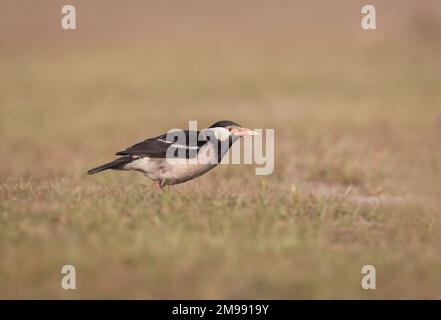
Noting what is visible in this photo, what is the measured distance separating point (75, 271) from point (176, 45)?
21.6m

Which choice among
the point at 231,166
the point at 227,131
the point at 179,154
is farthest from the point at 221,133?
the point at 231,166

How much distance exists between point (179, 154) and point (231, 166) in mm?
4352

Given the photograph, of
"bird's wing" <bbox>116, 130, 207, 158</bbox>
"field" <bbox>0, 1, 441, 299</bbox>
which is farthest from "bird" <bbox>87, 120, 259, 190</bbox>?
"field" <bbox>0, 1, 441, 299</bbox>

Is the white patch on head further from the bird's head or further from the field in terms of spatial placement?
the field

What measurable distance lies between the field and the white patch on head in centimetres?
57

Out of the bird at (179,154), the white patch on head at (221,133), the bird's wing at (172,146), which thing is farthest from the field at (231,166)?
the white patch on head at (221,133)

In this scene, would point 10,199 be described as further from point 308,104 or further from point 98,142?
point 308,104

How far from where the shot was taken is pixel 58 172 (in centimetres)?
1208

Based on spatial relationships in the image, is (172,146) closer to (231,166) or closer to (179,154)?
(179,154)

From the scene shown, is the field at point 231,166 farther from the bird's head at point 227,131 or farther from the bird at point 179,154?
the bird's head at point 227,131

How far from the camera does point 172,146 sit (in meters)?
9.08

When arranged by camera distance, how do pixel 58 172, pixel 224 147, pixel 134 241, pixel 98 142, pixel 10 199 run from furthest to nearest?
pixel 98 142 < pixel 58 172 < pixel 224 147 < pixel 10 199 < pixel 134 241

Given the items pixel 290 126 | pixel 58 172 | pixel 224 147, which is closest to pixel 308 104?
pixel 290 126

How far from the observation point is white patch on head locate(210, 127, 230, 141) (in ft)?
30.4
